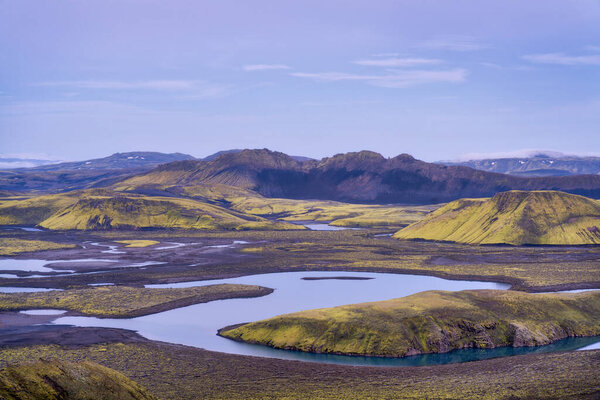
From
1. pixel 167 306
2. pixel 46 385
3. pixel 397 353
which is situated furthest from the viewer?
pixel 167 306

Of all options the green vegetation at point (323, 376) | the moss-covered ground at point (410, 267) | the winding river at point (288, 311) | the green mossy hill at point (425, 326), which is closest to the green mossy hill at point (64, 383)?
the green vegetation at point (323, 376)

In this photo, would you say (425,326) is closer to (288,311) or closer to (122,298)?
(288,311)

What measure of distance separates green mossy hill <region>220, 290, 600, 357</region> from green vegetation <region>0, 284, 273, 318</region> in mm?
24985

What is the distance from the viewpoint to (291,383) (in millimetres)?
70812

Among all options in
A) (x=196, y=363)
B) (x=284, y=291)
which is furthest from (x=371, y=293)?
(x=196, y=363)

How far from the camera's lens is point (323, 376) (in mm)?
73938

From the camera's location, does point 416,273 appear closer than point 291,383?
No

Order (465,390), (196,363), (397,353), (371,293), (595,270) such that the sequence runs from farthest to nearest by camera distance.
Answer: (595,270) < (371,293) < (397,353) < (196,363) < (465,390)

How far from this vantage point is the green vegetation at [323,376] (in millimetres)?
66500

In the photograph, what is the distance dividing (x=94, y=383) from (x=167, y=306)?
6174 cm

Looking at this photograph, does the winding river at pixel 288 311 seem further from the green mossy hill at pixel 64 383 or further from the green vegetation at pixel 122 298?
the green mossy hill at pixel 64 383

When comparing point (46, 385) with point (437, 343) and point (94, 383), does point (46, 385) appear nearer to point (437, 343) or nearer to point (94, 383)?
point (94, 383)

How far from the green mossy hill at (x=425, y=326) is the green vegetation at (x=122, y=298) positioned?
82.0 feet

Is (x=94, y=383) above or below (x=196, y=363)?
above
